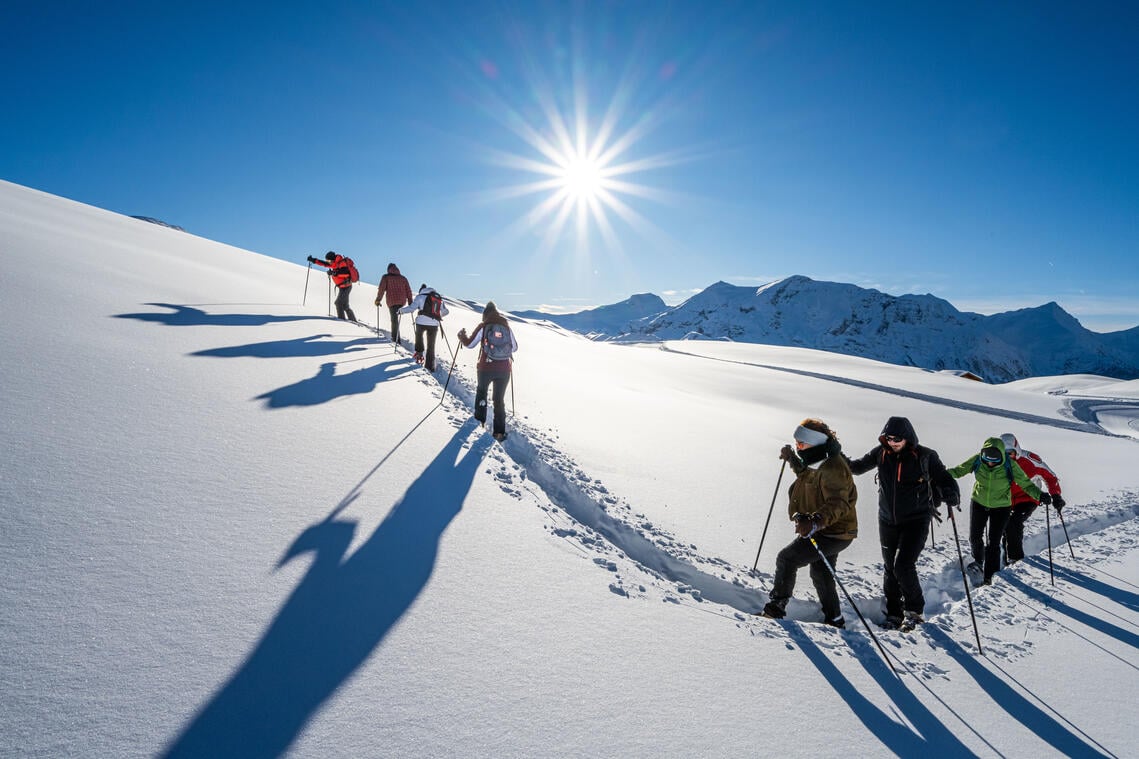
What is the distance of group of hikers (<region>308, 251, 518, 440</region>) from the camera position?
27.1ft

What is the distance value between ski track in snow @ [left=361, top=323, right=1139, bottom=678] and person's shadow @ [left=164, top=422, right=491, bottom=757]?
5.24 feet

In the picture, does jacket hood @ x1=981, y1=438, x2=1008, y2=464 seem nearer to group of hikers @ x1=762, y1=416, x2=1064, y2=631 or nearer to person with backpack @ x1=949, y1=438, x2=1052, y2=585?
person with backpack @ x1=949, y1=438, x2=1052, y2=585

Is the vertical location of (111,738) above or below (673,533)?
above

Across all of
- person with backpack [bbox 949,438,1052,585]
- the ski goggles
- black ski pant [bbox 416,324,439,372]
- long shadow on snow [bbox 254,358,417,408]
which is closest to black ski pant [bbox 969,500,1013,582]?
person with backpack [bbox 949,438,1052,585]

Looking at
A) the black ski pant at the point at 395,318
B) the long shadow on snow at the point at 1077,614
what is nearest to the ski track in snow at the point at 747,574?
the long shadow on snow at the point at 1077,614

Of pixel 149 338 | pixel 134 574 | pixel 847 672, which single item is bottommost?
pixel 847 672

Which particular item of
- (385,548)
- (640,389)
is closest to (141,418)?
(385,548)

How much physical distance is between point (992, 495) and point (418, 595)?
318 inches

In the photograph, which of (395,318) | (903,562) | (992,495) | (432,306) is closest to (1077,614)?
(992,495)

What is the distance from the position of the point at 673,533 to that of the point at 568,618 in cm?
301

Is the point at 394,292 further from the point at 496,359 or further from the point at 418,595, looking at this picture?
the point at 418,595

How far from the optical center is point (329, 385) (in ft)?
26.7

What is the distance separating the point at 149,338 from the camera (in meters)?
7.86

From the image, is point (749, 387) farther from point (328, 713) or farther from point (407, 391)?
point (328, 713)
